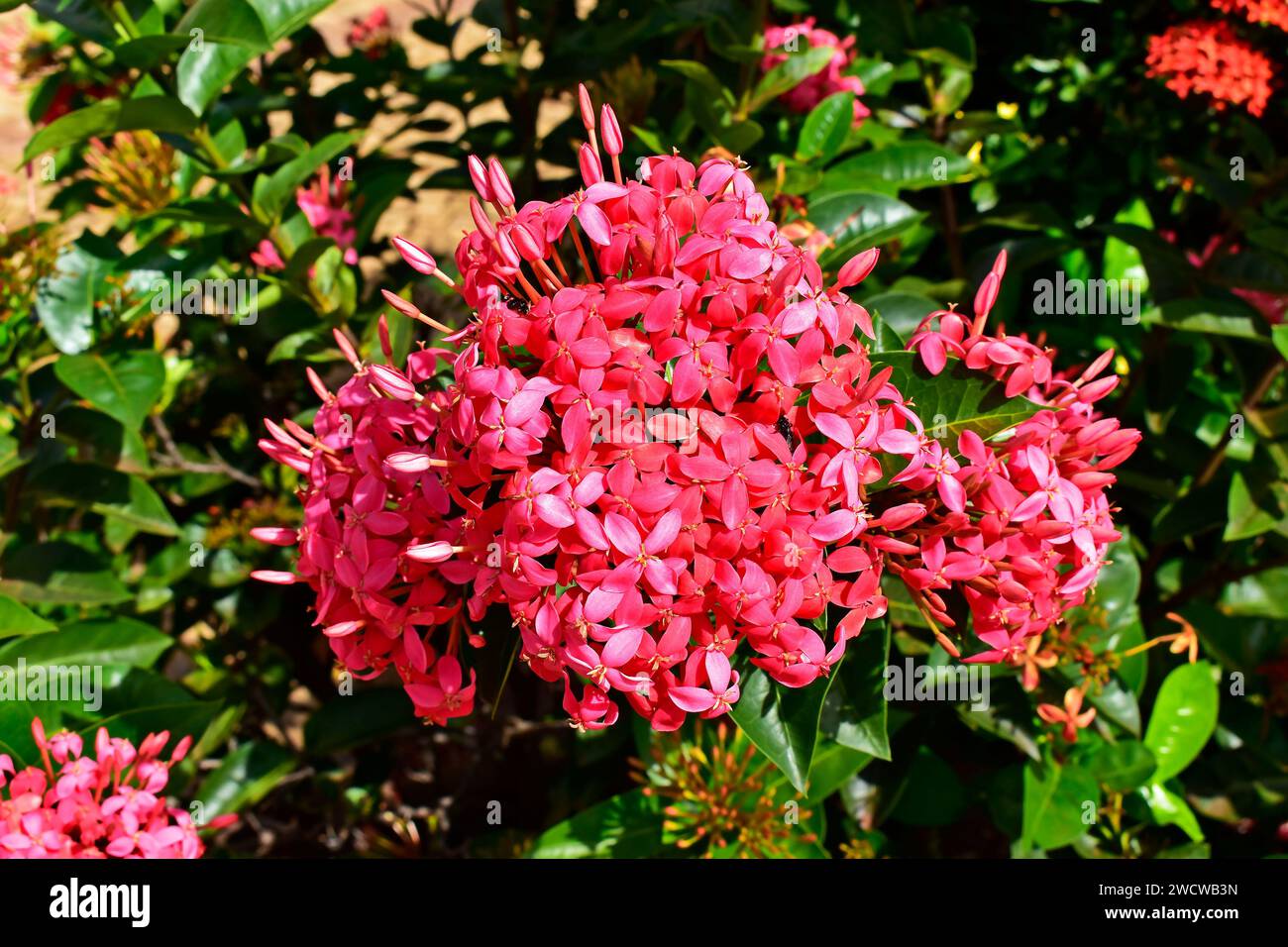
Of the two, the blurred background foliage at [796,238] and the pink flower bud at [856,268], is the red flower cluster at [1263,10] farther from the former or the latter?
the pink flower bud at [856,268]

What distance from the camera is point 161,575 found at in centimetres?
338

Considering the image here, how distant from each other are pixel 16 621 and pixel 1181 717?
2.90 meters

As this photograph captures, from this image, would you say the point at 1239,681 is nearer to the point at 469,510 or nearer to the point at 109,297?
the point at 469,510

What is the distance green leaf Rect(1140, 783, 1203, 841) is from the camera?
9.02ft

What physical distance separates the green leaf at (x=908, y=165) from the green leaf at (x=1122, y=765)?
153 centimetres

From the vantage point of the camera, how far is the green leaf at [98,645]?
2.61 meters

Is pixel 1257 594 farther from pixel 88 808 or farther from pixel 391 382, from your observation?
pixel 88 808

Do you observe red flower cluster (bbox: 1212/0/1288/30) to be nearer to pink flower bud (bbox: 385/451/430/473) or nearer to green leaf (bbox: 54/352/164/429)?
pink flower bud (bbox: 385/451/430/473)

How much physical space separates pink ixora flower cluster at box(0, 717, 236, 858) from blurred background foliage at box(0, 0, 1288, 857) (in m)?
0.19

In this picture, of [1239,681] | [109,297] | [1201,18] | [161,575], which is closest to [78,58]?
[109,297]

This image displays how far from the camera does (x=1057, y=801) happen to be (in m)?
2.54

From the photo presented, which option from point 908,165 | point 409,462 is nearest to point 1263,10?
point 908,165

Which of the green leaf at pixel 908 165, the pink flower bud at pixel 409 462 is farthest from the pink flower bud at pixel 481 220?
the green leaf at pixel 908 165

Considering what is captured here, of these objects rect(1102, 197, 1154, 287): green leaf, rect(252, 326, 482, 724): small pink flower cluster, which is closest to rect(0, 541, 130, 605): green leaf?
rect(252, 326, 482, 724): small pink flower cluster
